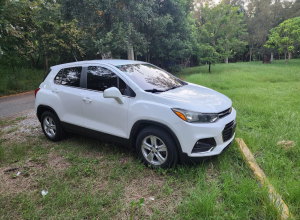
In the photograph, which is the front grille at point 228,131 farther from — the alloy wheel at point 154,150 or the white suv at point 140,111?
the alloy wheel at point 154,150

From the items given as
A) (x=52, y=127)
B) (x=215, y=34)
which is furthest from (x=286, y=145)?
(x=215, y=34)

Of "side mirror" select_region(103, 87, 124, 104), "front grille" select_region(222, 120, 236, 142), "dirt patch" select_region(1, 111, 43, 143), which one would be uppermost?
"side mirror" select_region(103, 87, 124, 104)

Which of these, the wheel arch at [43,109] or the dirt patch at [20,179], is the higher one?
the wheel arch at [43,109]

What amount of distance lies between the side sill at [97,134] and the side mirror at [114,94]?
636 millimetres

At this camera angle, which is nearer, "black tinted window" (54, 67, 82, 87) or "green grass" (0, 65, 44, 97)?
"black tinted window" (54, 67, 82, 87)

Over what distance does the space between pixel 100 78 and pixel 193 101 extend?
1678 millimetres

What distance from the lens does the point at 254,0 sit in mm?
35844

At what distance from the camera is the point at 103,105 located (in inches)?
132

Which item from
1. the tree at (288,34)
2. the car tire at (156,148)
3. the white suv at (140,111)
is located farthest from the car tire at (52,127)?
the tree at (288,34)

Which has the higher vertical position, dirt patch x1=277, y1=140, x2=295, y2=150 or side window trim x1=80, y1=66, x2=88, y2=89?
side window trim x1=80, y1=66, x2=88, y2=89

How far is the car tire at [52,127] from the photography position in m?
4.19

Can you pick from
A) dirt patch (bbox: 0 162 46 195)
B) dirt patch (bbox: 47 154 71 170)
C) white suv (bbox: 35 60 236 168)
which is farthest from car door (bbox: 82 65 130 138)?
dirt patch (bbox: 0 162 46 195)

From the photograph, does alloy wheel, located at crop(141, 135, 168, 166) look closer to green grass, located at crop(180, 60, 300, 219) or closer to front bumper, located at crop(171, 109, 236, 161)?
front bumper, located at crop(171, 109, 236, 161)

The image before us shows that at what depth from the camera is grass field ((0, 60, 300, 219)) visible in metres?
2.28
